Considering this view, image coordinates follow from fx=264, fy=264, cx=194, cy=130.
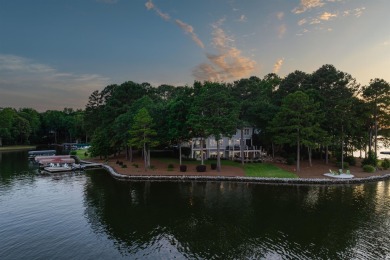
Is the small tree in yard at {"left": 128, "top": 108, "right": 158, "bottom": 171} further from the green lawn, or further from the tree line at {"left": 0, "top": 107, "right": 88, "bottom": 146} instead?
the tree line at {"left": 0, "top": 107, "right": 88, "bottom": 146}

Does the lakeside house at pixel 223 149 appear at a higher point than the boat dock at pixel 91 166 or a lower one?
higher

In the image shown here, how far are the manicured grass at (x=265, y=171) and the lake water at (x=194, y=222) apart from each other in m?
5.05

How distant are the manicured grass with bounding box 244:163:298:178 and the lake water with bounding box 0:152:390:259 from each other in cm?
505

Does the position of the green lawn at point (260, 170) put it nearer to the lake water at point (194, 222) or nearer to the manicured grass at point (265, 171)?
the manicured grass at point (265, 171)

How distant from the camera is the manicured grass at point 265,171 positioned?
45.5 m

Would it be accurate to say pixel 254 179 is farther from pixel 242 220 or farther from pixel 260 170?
pixel 242 220

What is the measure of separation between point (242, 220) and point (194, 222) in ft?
15.3

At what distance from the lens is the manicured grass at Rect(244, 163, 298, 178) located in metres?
45.5

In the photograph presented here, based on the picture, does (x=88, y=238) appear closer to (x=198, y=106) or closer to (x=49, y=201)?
(x=49, y=201)

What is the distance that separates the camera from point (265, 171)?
48688 mm

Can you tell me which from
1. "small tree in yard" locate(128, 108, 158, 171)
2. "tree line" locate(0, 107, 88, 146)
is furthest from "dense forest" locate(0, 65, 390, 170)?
"tree line" locate(0, 107, 88, 146)

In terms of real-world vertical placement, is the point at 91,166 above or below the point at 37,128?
below

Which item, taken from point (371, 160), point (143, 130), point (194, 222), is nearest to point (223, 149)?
point (143, 130)

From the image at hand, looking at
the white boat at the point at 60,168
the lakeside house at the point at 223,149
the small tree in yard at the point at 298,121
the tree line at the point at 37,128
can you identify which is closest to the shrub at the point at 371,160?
the small tree in yard at the point at 298,121
